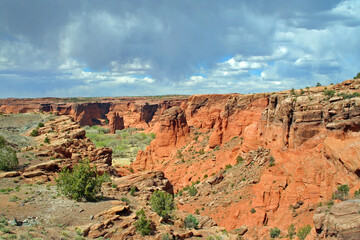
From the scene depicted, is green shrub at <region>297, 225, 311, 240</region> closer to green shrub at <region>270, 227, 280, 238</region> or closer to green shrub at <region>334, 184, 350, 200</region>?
green shrub at <region>270, 227, 280, 238</region>

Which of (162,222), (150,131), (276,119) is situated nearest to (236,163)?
(276,119)

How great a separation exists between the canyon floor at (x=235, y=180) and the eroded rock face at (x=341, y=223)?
1.6 inches

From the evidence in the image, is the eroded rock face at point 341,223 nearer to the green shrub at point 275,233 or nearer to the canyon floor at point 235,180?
the canyon floor at point 235,180

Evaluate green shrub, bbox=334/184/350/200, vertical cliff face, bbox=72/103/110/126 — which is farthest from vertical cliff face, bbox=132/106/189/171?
vertical cliff face, bbox=72/103/110/126

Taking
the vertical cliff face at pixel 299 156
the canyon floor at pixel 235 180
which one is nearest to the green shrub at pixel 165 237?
the canyon floor at pixel 235 180

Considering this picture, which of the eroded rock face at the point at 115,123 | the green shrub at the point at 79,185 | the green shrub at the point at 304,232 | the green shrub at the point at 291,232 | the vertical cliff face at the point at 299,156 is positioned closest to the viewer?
the green shrub at the point at 304,232

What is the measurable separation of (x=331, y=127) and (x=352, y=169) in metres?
3.65

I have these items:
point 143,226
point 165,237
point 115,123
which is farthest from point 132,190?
point 115,123

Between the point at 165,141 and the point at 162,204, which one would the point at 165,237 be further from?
the point at 165,141

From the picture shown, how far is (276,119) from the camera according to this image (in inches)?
1080

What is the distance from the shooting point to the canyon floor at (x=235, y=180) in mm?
15125

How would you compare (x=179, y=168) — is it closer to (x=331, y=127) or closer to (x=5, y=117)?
(x=331, y=127)

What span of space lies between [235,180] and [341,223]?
17723mm

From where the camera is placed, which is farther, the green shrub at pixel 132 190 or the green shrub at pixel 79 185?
the green shrub at pixel 132 190
